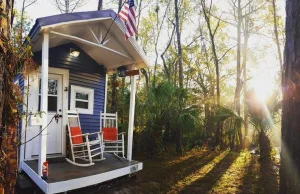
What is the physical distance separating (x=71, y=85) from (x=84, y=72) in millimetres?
582

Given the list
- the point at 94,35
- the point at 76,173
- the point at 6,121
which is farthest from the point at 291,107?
the point at 94,35

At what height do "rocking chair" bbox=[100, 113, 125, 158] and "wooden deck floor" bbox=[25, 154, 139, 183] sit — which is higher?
"rocking chair" bbox=[100, 113, 125, 158]

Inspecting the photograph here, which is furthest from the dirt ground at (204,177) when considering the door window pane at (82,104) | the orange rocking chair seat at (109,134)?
the door window pane at (82,104)

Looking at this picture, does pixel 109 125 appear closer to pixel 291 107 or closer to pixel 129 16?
pixel 129 16

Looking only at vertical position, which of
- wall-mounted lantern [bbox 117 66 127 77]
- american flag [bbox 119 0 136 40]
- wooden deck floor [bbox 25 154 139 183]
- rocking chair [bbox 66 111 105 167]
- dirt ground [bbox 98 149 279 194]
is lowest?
dirt ground [bbox 98 149 279 194]

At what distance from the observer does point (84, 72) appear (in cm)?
680

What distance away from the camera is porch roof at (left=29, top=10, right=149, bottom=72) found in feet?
14.1

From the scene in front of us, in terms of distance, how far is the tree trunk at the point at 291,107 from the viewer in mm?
2461

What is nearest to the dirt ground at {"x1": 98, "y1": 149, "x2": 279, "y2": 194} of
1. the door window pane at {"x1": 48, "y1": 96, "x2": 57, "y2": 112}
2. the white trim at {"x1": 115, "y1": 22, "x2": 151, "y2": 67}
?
the door window pane at {"x1": 48, "y1": 96, "x2": 57, "y2": 112}

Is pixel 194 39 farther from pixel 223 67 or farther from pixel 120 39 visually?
pixel 120 39

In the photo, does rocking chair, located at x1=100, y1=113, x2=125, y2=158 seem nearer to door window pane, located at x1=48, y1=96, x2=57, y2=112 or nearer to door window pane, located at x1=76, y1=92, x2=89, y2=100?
door window pane, located at x1=76, y1=92, x2=89, y2=100

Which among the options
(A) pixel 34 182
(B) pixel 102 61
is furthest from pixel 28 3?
(A) pixel 34 182

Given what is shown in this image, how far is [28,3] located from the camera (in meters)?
15.7

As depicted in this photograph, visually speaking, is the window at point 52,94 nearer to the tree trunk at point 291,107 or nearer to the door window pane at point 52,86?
the door window pane at point 52,86
